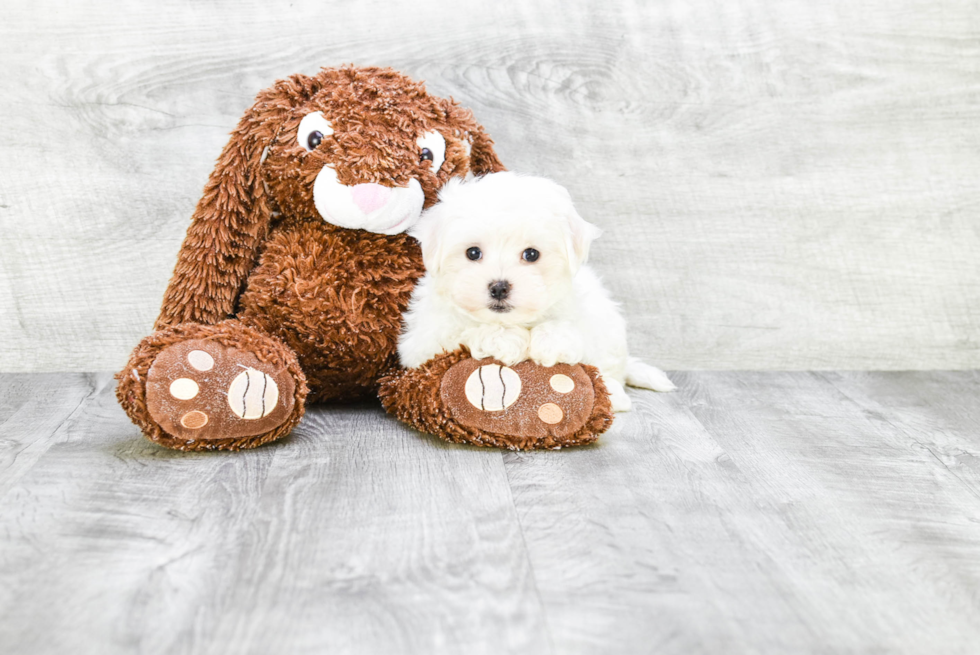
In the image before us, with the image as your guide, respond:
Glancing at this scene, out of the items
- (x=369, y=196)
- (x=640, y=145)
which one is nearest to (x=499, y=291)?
(x=369, y=196)

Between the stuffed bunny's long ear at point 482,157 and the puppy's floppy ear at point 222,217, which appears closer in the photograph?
the puppy's floppy ear at point 222,217

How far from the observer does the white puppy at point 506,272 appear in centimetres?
116

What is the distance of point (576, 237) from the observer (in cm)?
118

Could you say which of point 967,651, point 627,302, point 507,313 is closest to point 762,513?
point 967,651

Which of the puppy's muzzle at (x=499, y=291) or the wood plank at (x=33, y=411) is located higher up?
the puppy's muzzle at (x=499, y=291)

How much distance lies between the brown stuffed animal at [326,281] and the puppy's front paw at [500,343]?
0.05 ft

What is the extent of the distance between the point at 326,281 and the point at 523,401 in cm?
35

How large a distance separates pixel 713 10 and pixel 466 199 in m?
0.78

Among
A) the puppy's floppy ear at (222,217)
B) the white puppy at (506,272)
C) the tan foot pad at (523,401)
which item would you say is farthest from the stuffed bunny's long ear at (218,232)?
the tan foot pad at (523,401)

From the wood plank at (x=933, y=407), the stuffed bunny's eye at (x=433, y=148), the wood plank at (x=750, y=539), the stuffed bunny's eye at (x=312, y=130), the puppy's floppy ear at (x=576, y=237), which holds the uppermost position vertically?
the stuffed bunny's eye at (x=312, y=130)

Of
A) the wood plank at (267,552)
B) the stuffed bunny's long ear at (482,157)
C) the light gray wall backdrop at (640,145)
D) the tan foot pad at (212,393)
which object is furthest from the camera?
the light gray wall backdrop at (640,145)

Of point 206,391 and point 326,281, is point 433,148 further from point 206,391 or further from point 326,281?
point 206,391

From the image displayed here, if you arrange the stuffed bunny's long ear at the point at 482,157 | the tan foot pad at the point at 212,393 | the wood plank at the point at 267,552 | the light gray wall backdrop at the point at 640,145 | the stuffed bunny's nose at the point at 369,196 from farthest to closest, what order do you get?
the light gray wall backdrop at the point at 640,145 → the stuffed bunny's long ear at the point at 482,157 → the stuffed bunny's nose at the point at 369,196 → the tan foot pad at the point at 212,393 → the wood plank at the point at 267,552

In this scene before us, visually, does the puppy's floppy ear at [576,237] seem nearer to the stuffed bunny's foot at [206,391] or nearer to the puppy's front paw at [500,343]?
the puppy's front paw at [500,343]
